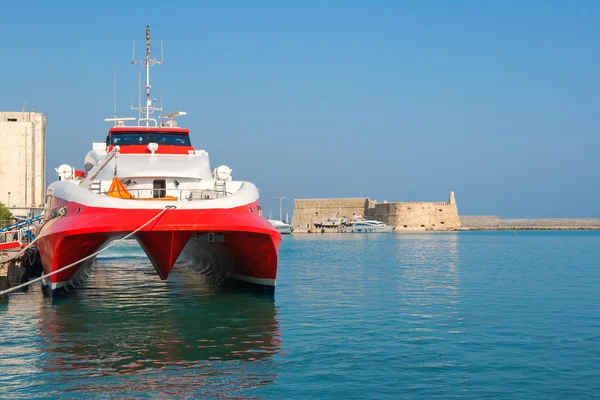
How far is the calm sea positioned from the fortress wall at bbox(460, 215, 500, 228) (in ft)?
444

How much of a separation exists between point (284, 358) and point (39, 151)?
8245 centimetres

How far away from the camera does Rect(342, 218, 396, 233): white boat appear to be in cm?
11662

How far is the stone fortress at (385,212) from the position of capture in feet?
412

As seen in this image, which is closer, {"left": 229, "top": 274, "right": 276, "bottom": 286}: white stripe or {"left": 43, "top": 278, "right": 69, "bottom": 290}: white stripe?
{"left": 43, "top": 278, "right": 69, "bottom": 290}: white stripe

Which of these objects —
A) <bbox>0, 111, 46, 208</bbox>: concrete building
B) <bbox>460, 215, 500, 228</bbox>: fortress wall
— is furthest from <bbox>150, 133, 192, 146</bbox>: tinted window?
<bbox>460, 215, 500, 228</bbox>: fortress wall

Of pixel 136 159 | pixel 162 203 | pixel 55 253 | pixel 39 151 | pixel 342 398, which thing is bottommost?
pixel 342 398

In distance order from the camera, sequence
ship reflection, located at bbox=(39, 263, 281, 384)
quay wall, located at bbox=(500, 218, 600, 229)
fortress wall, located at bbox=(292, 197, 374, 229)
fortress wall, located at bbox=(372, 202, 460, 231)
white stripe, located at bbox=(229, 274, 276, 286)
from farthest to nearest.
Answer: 1. quay wall, located at bbox=(500, 218, 600, 229)
2. fortress wall, located at bbox=(292, 197, 374, 229)
3. fortress wall, located at bbox=(372, 202, 460, 231)
4. white stripe, located at bbox=(229, 274, 276, 286)
5. ship reflection, located at bbox=(39, 263, 281, 384)

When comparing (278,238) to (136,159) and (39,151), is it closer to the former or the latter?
(136,159)

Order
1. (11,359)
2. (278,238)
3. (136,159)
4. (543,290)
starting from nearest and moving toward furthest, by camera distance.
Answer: (11,359), (278,238), (136,159), (543,290)

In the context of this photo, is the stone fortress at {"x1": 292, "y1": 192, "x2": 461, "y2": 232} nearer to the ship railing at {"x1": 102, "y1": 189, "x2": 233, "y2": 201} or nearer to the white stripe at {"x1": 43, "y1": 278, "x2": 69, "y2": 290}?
the ship railing at {"x1": 102, "y1": 189, "x2": 233, "y2": 201}

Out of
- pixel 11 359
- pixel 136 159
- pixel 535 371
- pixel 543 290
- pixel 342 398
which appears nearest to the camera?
pixel 342 398

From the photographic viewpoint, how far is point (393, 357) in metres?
12.8

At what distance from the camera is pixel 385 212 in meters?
127

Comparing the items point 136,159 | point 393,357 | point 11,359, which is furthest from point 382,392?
point 136,159
